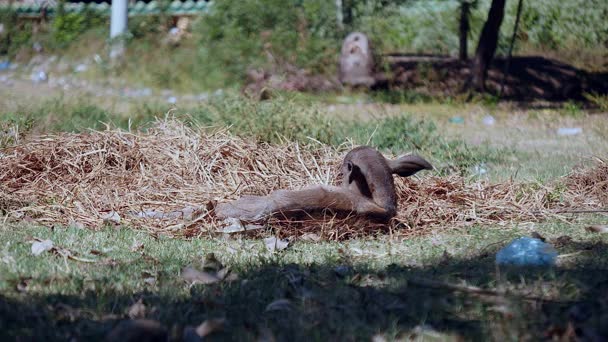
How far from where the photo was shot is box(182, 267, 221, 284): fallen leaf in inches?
132

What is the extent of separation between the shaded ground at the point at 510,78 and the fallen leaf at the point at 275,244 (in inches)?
376

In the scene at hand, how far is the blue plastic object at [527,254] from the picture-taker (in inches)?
148

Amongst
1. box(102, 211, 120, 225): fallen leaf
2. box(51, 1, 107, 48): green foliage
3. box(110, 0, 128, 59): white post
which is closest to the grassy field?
box(102, 211, 120, 225): fallen leaf

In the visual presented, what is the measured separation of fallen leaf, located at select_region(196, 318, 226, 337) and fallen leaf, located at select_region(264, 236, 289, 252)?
4.63 feet

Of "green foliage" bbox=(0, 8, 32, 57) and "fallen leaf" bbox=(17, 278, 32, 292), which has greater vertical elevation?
"fallen leaf" bbox=(17, 278, 32, 292)

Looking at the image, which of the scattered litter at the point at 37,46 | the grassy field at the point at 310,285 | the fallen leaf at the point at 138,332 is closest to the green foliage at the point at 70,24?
the scattered litter at the point at 37,46

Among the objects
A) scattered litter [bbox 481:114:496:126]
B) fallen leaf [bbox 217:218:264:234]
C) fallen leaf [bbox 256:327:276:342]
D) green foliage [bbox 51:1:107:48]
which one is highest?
fallen leaf [bbox 256:327:276:342]

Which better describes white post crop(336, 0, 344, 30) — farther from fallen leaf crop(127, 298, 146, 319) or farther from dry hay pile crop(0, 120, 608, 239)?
fallen leaf crop(127, 298, 146, 319)

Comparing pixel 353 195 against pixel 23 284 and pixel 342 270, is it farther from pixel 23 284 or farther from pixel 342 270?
pixel 23 284

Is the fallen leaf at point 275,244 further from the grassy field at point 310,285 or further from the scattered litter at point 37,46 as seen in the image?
the scattered litter at point 37,46

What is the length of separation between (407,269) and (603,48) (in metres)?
14.4

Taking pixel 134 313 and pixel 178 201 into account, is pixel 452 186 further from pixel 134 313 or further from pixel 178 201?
pixel 134 313

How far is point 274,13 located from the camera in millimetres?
14852

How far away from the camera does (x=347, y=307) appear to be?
9.75 feet
